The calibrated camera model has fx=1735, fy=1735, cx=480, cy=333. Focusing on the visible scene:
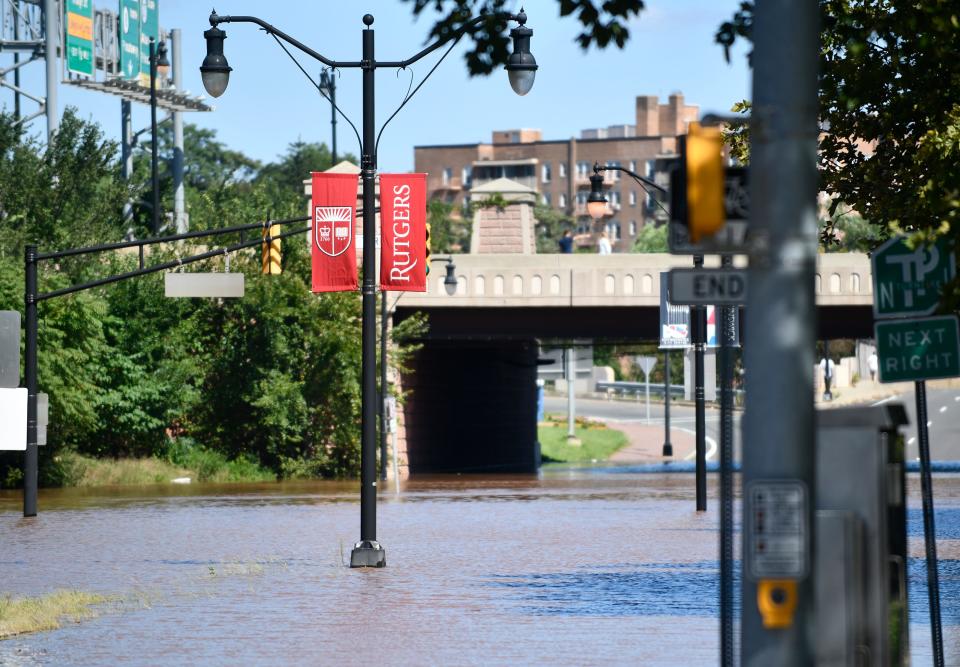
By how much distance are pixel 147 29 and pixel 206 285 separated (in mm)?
36236

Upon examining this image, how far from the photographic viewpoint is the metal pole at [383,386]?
146 ft

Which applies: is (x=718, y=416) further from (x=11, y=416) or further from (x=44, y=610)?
(x=44, y=610)

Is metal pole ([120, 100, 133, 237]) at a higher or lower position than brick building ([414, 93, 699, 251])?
lower

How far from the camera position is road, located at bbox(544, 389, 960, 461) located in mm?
71250

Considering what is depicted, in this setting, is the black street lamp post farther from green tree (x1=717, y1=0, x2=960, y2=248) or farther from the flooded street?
green tree (x1=717, y1=0, x2=960, y2=248)

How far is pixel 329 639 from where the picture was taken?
43.9 ft

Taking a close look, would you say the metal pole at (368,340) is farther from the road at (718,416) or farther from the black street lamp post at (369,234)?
the road at (718,416)

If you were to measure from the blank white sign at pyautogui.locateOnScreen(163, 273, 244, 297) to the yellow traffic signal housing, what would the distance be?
2959 centimetres

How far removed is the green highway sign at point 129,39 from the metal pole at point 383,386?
25127 millimetres

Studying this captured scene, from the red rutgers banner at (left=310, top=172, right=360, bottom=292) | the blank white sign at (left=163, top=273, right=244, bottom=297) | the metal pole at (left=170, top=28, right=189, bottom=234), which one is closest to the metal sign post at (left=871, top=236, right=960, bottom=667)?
the red rutgers banner at (left=310, top=172, right=360, bottom=292)

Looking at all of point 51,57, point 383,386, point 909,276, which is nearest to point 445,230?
point 51,57

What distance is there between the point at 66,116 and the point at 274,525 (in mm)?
36489

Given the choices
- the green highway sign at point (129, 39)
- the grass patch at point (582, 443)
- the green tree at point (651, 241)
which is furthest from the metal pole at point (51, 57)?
the green tree at point (651, 241)

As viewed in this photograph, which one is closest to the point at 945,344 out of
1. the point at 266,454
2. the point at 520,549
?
the point at 520,549
